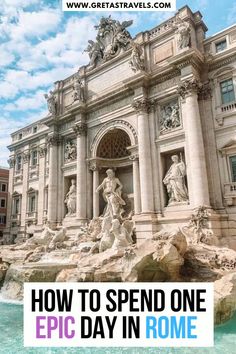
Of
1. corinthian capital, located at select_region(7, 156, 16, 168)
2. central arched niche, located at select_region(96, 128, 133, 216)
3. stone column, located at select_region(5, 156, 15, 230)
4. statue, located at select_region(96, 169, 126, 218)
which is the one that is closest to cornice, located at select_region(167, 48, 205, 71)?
central arched niche, located at select_region(96, 128, 133, 216)

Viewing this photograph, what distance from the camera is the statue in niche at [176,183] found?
16.1 meters

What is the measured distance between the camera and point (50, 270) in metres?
11.2

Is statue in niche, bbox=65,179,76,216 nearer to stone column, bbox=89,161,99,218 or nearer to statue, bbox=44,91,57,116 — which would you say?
stone column, bbox=89,161,99,218

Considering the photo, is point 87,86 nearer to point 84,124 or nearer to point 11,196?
point 84,124

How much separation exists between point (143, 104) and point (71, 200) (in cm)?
900

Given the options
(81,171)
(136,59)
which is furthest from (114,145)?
(136,59)

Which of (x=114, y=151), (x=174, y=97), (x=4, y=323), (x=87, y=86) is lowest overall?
(x=4, y=323)

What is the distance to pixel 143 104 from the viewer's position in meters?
18.1

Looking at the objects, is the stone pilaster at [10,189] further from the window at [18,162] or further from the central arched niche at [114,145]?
the central arched niche at [114,145]

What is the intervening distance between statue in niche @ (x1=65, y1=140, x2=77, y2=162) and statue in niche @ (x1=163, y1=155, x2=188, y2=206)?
902 cm

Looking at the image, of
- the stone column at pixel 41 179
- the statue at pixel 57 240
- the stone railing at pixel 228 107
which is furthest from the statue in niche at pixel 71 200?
the stone railing at pixel 228 107

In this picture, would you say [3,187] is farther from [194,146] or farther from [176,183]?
[194,146]

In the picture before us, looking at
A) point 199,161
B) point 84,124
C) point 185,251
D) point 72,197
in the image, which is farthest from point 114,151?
point 185,251

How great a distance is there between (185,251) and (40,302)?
7.41 metres
